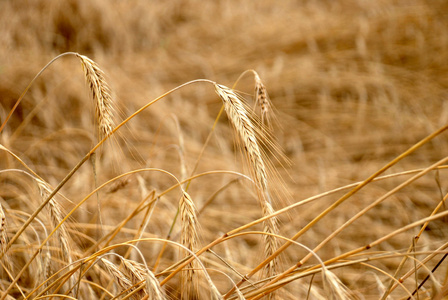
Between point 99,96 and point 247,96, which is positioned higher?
point 99,96

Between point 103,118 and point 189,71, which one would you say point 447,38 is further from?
point 103,118

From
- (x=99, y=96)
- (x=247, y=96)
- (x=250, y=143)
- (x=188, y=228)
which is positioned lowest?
(x=247, y=96)

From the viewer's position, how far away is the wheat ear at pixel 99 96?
757 mm

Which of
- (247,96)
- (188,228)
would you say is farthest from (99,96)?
(247,96)

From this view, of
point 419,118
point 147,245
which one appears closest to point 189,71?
point 419,118

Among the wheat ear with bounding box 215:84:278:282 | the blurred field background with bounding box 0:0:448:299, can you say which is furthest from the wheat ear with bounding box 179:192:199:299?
the blurred field background with bounding box 0:0:448:299

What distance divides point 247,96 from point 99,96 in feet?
6.99

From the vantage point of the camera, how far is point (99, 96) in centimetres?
77

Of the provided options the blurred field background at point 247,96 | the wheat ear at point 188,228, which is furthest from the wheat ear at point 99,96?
the blurred field background at point 247,96

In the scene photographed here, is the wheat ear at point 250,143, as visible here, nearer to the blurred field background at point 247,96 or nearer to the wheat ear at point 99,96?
the wheat ear at point 99,96

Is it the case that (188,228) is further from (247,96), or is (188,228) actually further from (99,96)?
(247,96)

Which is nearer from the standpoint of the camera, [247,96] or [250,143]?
[250,143]

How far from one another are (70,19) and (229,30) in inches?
52.5

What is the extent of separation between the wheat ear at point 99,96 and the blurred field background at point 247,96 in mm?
380
